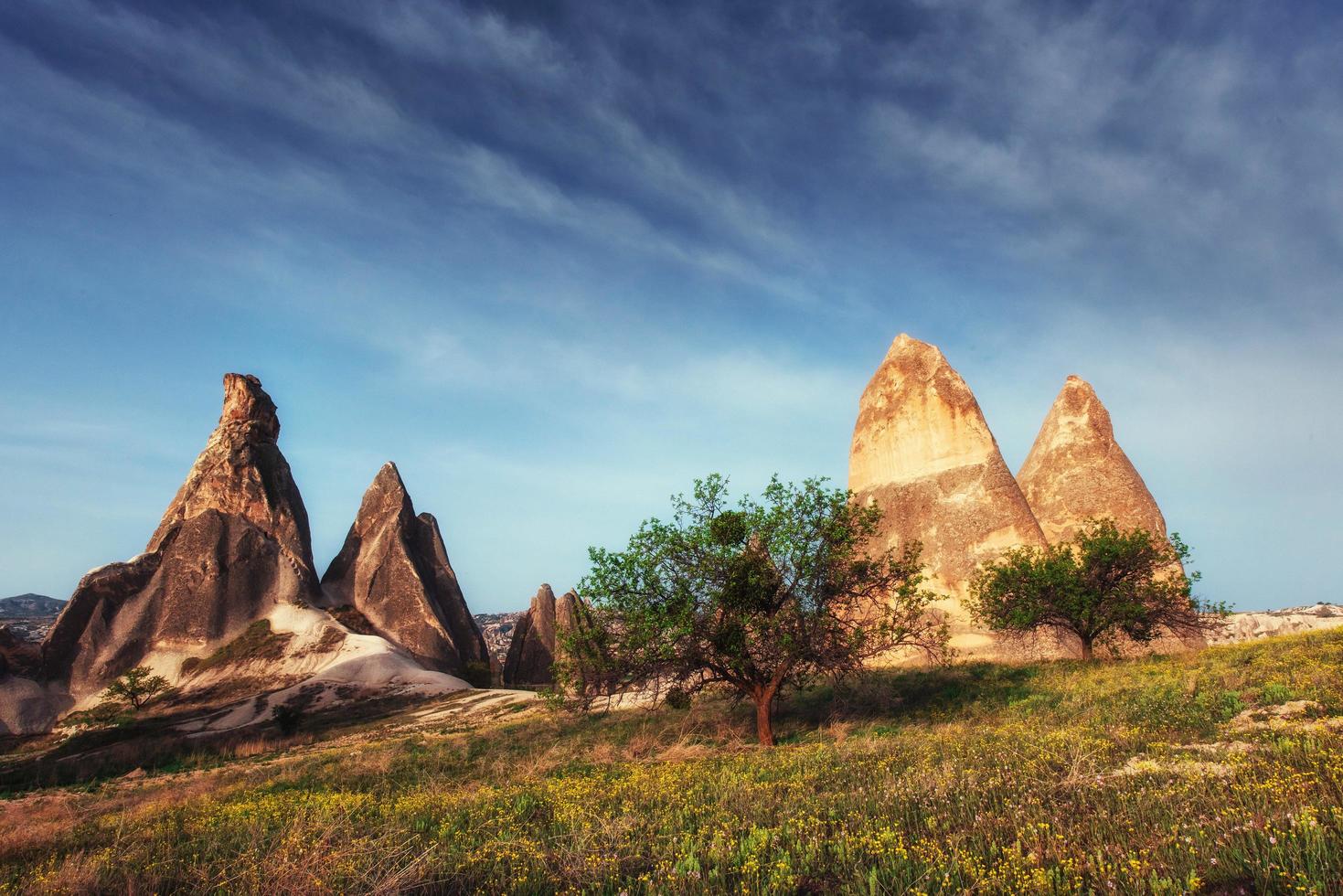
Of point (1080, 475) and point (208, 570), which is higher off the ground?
point (1080, 475)

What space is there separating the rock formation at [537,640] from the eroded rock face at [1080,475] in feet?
143

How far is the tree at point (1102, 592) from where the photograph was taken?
2959 centimetres

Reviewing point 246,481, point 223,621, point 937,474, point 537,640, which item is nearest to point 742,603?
point 937,474

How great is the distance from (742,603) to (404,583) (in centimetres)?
6101

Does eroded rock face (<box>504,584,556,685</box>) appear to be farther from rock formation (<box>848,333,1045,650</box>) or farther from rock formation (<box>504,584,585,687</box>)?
rock formation (<box>848,333,1045,650</box>)

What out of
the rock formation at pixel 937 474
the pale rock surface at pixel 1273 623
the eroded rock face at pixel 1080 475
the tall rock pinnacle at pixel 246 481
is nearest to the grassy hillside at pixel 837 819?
the rock formation at pixel 937 474

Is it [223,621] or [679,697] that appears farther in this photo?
[223,621]

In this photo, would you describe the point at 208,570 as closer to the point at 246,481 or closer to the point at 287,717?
the point at 246,481

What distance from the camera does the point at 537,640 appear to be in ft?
233

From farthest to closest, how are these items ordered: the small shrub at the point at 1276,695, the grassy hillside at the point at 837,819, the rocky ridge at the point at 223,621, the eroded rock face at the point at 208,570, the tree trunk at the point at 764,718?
the eroded rock face at the point at 208,570 < the rocky ridge at the point at 223,621 < the tree trunk at the point at 764,718 < the small shrub at the point at 1276,695 < the grassy hillside at the point at 837,819

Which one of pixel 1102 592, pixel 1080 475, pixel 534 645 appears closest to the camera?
pixel 1102 592

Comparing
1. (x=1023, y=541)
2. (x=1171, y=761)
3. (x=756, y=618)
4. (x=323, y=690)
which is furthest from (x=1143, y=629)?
(x=323, y=690)

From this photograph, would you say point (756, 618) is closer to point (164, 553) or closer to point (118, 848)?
point (118, 848)

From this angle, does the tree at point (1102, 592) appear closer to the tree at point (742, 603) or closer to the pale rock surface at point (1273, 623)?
the tree at point (742, 603)
